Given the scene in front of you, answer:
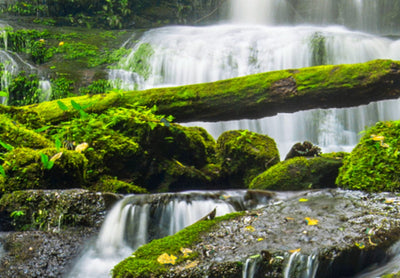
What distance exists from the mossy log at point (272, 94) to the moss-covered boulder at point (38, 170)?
1636 mm

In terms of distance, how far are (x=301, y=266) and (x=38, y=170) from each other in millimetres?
3045

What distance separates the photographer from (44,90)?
1134 centimetres

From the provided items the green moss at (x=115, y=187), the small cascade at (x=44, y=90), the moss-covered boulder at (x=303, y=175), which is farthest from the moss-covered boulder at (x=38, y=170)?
the small cascade at (x=44, y=90)

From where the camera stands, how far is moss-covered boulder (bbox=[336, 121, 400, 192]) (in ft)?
13.3

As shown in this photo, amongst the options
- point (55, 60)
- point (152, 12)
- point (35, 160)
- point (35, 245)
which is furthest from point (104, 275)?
point (152, 12)

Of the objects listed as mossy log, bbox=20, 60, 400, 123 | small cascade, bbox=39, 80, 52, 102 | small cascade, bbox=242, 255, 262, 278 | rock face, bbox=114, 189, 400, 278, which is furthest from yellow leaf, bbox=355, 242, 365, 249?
small cascade, bbox=39, 80, 52, 102

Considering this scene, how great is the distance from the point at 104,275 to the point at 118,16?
51.5 feet

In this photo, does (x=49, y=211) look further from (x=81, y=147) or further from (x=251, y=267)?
(x=251, y=267)

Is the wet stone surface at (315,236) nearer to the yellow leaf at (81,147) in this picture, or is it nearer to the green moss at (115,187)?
the green moss at (115,187)

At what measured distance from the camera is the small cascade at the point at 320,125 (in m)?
10.9

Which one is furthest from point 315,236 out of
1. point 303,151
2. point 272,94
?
point 303,151

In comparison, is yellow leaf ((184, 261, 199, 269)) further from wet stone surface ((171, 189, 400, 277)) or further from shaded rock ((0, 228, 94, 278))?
shaded rock ((0, 228, 94, 278))

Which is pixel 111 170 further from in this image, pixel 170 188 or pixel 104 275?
pixel 104 275

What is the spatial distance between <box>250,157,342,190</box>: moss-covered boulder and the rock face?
127 centimetres
